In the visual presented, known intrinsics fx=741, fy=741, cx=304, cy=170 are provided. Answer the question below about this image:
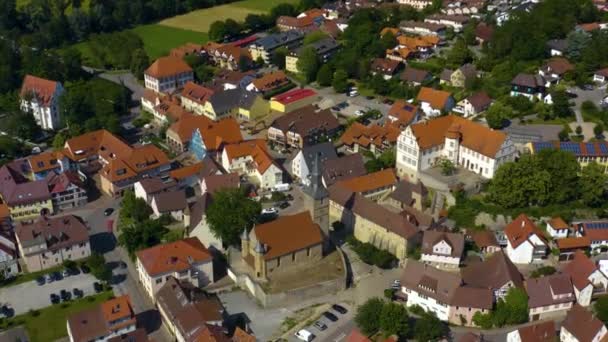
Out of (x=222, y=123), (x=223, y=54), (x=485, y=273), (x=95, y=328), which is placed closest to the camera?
(x=95, y=328)

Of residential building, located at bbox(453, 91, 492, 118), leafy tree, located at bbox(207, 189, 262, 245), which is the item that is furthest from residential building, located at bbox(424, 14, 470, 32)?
leafy tree, located at bbox(207, 189, 262, 245)

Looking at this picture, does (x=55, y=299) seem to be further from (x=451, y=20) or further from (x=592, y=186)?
(x=451, y=20)

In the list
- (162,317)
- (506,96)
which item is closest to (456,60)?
(506,96)

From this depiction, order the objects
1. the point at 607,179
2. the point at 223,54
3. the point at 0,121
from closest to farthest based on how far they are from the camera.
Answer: the point at 607,179
the point at 0,121
the point at 223,54

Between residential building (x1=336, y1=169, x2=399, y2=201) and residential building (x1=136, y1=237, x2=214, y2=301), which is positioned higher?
residential building (x1=336, y1=169, x2=399, y2=201)

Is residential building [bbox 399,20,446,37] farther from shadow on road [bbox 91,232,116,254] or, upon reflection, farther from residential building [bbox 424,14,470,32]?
shadow on road [bbox 91,232,116,254]

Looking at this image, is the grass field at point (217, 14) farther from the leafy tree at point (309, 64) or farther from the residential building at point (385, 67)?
the residential building at point (385, 67)

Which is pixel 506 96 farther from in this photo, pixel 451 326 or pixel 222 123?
pixel 451 326

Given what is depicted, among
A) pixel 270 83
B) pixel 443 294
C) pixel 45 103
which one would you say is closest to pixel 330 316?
pixel 443 294
